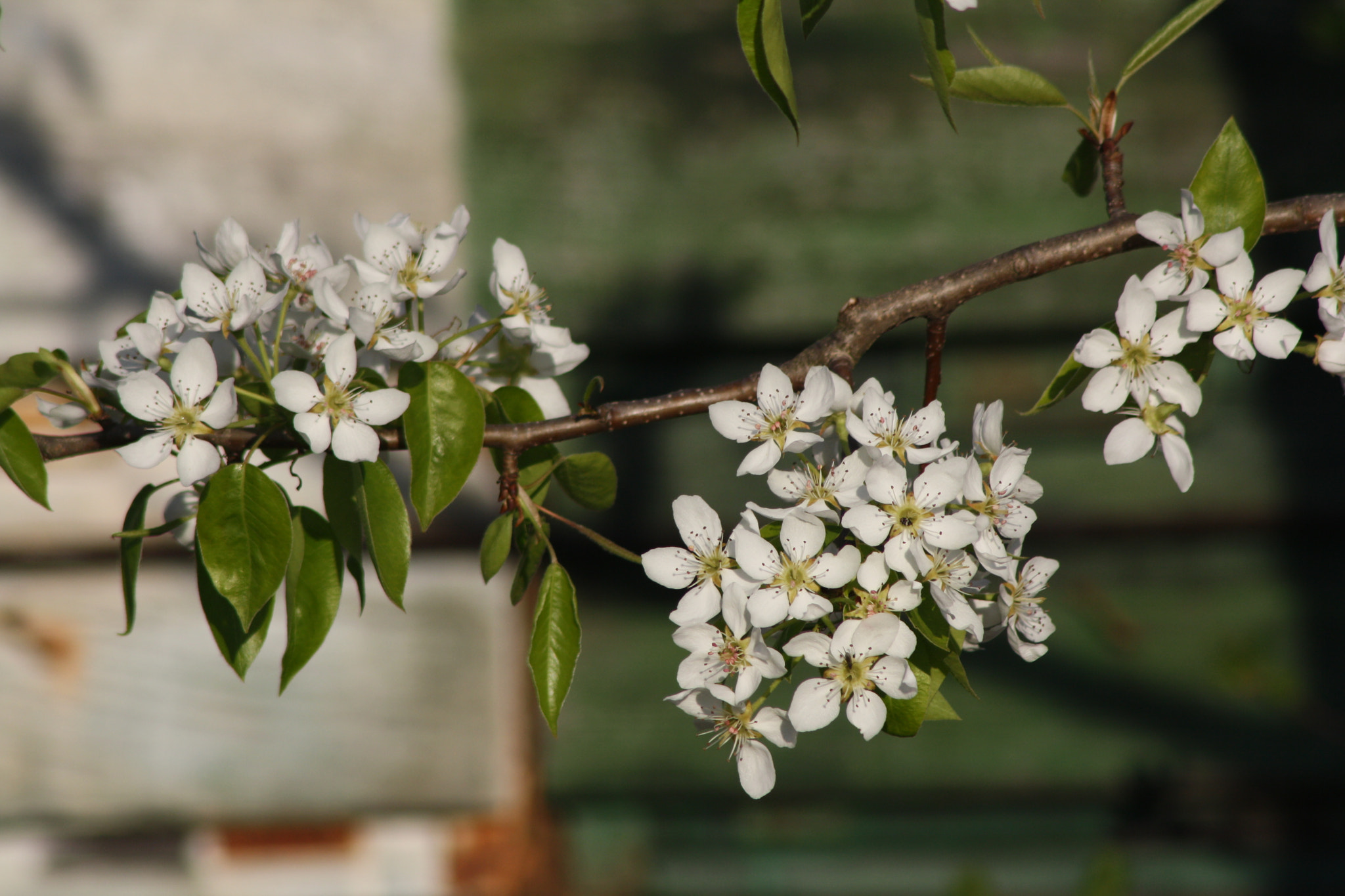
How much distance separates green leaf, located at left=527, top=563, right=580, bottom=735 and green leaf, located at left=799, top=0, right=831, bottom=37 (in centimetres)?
41

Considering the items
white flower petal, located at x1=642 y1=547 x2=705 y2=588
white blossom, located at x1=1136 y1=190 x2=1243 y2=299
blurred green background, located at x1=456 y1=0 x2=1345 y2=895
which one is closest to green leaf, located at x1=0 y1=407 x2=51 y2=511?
white flower petal, located at x1=642 y1=547 x2=705 y2=588

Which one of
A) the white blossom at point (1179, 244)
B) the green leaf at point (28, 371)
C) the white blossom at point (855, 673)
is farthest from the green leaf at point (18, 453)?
the white blossom at point (1179, 244)

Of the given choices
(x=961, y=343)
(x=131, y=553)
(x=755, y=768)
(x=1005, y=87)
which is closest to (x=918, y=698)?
(x=755, y=768)

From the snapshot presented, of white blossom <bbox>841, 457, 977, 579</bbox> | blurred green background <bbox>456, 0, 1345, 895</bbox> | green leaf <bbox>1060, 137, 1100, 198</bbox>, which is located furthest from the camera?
blurred green background <bbox>456, 0, 1345, 895</bbox>

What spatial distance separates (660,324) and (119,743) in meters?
1.20

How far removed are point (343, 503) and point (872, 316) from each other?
0.40 metres

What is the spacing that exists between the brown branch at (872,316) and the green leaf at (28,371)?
47 mm

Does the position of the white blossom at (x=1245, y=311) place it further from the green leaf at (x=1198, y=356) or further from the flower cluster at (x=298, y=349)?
the flower cluster at (x=298, y=349)

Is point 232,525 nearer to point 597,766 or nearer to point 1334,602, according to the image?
point 597,766

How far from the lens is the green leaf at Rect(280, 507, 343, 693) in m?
0.72

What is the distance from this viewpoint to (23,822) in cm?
176

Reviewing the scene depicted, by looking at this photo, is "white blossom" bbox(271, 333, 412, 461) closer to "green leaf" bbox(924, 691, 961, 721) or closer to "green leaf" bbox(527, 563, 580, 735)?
"green leaf" bbox(527, 563, 580, 735)

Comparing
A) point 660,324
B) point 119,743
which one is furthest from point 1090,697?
point 119,743

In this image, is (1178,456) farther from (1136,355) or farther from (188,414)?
(188,414)
